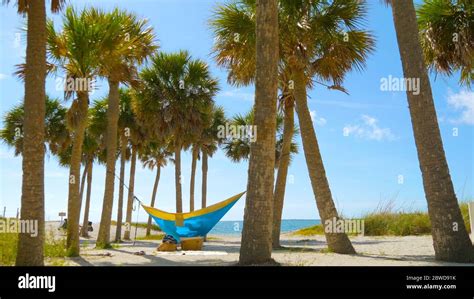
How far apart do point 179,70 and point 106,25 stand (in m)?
9.44

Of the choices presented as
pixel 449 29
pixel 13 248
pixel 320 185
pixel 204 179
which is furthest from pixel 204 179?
pixel 449 29

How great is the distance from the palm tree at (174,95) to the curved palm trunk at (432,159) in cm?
1332

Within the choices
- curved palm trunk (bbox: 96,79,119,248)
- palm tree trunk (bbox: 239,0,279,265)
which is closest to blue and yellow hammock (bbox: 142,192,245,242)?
curved palm trunk (bbox: 96,79,119,248)

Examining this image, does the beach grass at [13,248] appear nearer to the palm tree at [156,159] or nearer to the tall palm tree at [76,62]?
the tall palm tree at [76,62]

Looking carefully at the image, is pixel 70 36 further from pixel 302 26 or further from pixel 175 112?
pixel 175 112

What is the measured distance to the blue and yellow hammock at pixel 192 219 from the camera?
50.5 feet

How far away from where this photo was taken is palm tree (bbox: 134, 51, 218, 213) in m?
21.5

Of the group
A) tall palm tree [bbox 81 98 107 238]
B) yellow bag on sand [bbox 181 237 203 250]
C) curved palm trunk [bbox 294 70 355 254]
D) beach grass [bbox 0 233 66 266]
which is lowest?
yellow bag on sand [bbox 181 237 203 250]

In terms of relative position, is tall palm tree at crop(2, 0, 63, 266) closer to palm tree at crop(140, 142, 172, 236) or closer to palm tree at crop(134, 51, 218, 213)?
palm tree at crop(134, 51, 218, 213)

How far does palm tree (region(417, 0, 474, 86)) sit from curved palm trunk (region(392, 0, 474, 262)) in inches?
109

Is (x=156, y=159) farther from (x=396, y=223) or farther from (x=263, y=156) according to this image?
(x=263, y=156)

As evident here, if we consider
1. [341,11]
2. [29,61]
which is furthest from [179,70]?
[29,61]

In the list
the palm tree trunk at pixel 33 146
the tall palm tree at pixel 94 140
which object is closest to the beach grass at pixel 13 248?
the palm tree trunk at pixel 33 146

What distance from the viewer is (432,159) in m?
8.91
